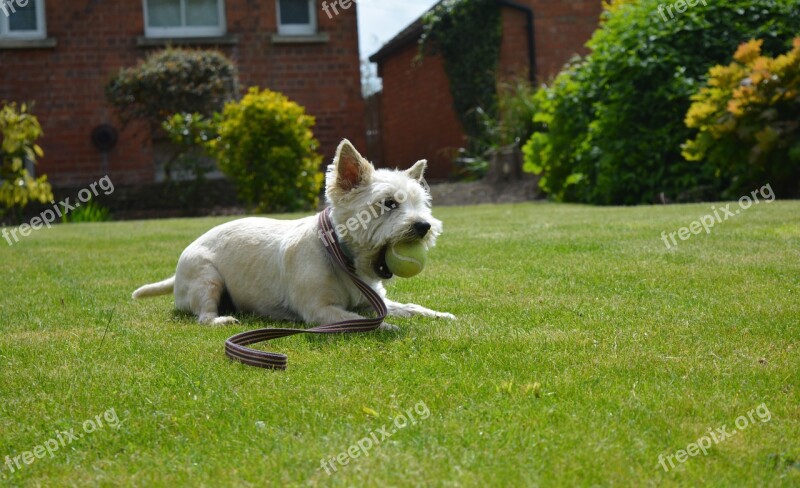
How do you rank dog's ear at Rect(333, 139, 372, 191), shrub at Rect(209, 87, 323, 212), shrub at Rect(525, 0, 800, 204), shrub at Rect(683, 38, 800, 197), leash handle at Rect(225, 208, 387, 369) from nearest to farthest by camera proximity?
leash handle at Rect(225, 208, 387, 369) < dog's ear at Rect(333, 139, 372, 191) < shrub at Rect(683, 38, 800, 197) < shrub at Rect(525, 0, 800, 204) < shrub at Rect(209, 87, 323, 212)

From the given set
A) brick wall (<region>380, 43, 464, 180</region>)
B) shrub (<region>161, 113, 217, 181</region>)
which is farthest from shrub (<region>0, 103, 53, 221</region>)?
brick wall (<region>380, 43, 464, 180</region>)

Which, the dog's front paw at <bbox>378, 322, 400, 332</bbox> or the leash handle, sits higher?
the leash handle

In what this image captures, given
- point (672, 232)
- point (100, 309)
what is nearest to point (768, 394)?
point (100, 309)

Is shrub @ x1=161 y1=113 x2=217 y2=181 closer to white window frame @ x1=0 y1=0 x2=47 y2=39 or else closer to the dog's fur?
white window frame @ x1=0 y1=0 x2=47 y2=39

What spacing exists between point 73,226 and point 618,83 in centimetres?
942

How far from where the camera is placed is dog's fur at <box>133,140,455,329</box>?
516 centimetres

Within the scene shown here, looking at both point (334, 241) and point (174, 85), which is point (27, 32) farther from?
point (334, 241)

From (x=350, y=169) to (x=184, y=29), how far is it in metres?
15.1

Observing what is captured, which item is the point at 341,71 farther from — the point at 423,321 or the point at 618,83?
the point at 423,321

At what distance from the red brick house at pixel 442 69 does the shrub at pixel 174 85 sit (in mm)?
7638

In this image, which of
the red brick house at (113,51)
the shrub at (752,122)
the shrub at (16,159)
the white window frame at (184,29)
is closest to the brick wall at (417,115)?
the red brick house at (113,51)

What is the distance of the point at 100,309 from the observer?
6.14 meters

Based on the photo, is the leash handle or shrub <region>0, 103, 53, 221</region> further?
shrub <region>0, 103, 53, 221</region>

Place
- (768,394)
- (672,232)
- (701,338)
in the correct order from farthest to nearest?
1. (672,232)
2. (701,338)
3. (768,394)
